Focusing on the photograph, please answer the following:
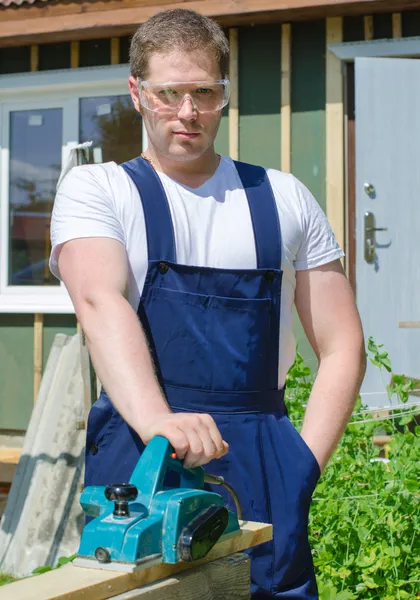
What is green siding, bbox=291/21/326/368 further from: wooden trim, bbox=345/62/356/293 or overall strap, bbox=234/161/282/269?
overall strap, bbox=234/161/282/269

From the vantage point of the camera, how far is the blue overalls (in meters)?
2.12

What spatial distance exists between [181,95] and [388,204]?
165 inches

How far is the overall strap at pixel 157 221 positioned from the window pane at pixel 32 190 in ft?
17.3

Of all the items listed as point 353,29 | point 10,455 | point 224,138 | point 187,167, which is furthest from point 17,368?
point 187,167

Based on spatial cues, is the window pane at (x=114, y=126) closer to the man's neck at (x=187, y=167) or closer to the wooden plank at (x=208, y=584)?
the man's neck at (x=187, y=167)

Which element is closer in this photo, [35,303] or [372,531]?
[372,531]

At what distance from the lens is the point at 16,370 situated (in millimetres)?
7180

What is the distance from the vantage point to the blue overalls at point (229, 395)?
212 cm

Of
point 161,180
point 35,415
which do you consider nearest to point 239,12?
point 35,415

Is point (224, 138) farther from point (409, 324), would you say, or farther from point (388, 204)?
point (409, 324)

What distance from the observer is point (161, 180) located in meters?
2.26

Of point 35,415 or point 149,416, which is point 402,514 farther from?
point 35,415

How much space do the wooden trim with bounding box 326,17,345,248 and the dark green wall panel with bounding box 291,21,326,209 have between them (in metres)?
0.07

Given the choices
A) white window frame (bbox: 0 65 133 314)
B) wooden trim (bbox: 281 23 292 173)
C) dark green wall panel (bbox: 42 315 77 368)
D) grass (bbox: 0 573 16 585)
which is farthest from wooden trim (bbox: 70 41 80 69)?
grass (bbox: 0 573 16 585)
